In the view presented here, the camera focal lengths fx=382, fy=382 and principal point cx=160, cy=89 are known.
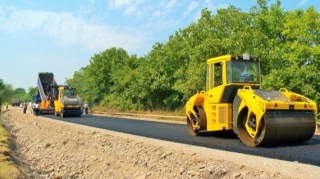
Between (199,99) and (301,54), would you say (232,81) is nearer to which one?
(199,99)

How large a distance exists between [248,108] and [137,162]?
332 centimetres

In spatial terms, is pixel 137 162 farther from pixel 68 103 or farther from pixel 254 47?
pixel 68 103

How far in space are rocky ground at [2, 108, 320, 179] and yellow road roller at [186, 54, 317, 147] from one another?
129 cm

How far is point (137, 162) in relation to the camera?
10172 mm

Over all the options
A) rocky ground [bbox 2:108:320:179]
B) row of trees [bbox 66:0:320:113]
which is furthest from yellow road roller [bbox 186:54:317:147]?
row of trees [bbox 66:0:320:113]

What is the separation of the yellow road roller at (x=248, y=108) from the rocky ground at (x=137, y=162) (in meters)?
1.29

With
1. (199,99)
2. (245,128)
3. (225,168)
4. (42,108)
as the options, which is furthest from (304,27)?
(42,108)

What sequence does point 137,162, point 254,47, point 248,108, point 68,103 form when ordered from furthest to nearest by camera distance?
point 68,103 → point 254,47 → point 248,108 → point 137,162

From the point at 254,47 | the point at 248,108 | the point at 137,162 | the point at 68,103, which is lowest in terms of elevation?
the point at 137,162

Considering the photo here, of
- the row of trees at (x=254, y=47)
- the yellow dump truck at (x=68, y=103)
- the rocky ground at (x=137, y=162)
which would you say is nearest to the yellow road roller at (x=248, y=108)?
the rocky ground at (x=137, y=162)

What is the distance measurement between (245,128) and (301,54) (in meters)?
13.2

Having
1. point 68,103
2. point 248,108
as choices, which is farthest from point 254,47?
point 68,103

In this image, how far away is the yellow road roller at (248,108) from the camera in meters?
9.76

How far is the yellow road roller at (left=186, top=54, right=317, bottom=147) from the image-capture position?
976 centimetres
